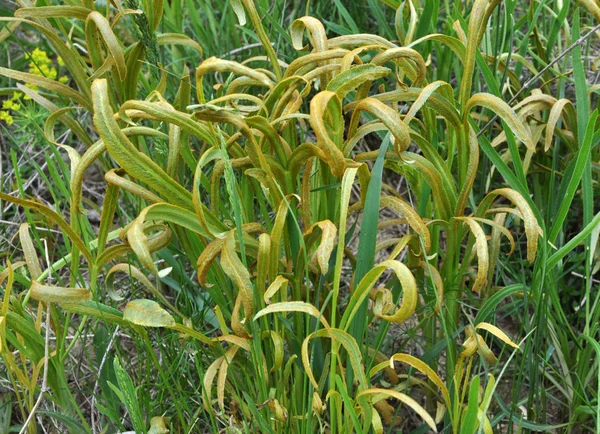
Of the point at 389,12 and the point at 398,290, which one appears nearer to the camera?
the point at 398,290

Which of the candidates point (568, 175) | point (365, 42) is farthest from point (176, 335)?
point (568, 175)

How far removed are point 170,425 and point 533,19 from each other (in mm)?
1048

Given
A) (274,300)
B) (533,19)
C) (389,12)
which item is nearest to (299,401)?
(274,300)

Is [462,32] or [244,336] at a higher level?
[462,32]

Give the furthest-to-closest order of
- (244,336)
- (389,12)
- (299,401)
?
1. (389,12)
2. (299,401)
3. (244,336)

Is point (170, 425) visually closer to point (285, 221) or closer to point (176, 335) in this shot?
point (176, 335)

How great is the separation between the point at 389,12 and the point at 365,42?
2.79 ft

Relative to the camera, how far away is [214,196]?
1302 mm

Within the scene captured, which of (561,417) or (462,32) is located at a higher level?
(462,32)

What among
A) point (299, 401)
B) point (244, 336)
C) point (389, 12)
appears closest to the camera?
point (244, 336)

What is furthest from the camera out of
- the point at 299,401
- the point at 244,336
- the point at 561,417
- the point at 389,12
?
the point at 389,12

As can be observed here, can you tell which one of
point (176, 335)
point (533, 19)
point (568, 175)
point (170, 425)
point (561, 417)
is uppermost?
point (533, 19)

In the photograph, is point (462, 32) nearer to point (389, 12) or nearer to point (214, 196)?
point (214, 196)

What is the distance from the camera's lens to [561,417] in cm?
150
